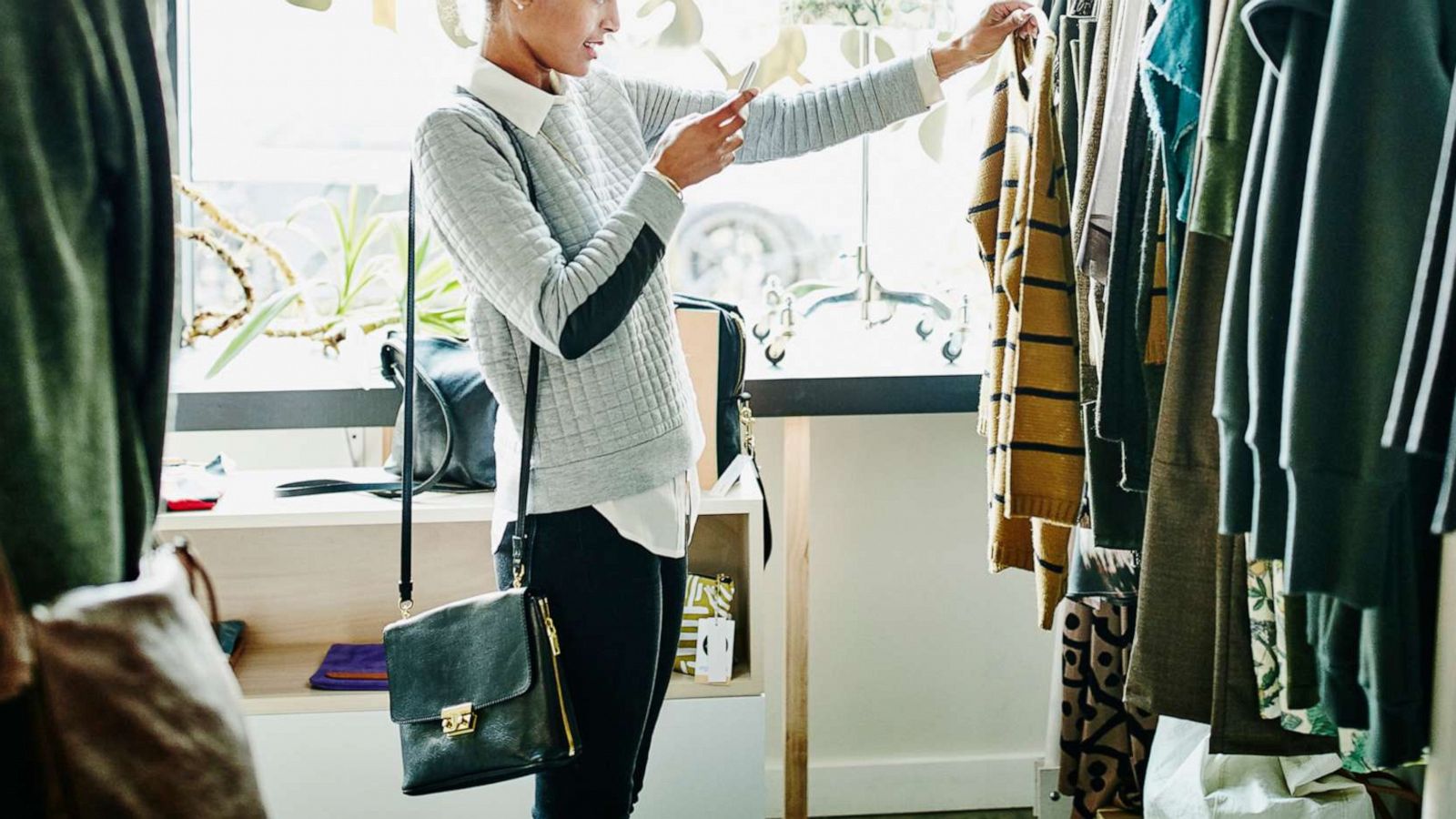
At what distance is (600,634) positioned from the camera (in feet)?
4.60

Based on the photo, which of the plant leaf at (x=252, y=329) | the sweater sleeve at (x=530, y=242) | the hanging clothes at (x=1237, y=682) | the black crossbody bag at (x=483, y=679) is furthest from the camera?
the plant leaf at (x=252, y=329)

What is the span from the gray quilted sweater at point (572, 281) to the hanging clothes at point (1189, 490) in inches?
20.4

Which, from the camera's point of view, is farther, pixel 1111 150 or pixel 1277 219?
pixel 1111 150

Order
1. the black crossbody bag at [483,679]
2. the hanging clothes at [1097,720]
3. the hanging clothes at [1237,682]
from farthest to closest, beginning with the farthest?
the hanging clothes at [1097,720] < the black crossbody bag at [483,679] < the hanging clothes at [1237,682]

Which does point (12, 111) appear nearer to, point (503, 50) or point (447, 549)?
point (503, 50)

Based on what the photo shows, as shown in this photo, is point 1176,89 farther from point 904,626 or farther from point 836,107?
point 904,626

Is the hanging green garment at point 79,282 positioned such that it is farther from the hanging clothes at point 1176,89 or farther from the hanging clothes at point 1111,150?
the hanging clothes at point 1111,150

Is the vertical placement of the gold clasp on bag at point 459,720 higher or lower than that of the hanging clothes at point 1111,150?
lower

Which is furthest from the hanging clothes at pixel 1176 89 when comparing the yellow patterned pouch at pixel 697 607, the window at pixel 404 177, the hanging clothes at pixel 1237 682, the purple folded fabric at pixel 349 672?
the purple folded fabric at pixel 349 672

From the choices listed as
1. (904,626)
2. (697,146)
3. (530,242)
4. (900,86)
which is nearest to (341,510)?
(530,242)

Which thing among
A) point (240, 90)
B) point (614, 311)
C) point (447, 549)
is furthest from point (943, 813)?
point (240, 90)

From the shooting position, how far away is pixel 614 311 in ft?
4.24

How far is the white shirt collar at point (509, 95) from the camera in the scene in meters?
1.37

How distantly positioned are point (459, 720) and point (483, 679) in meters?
0.06
